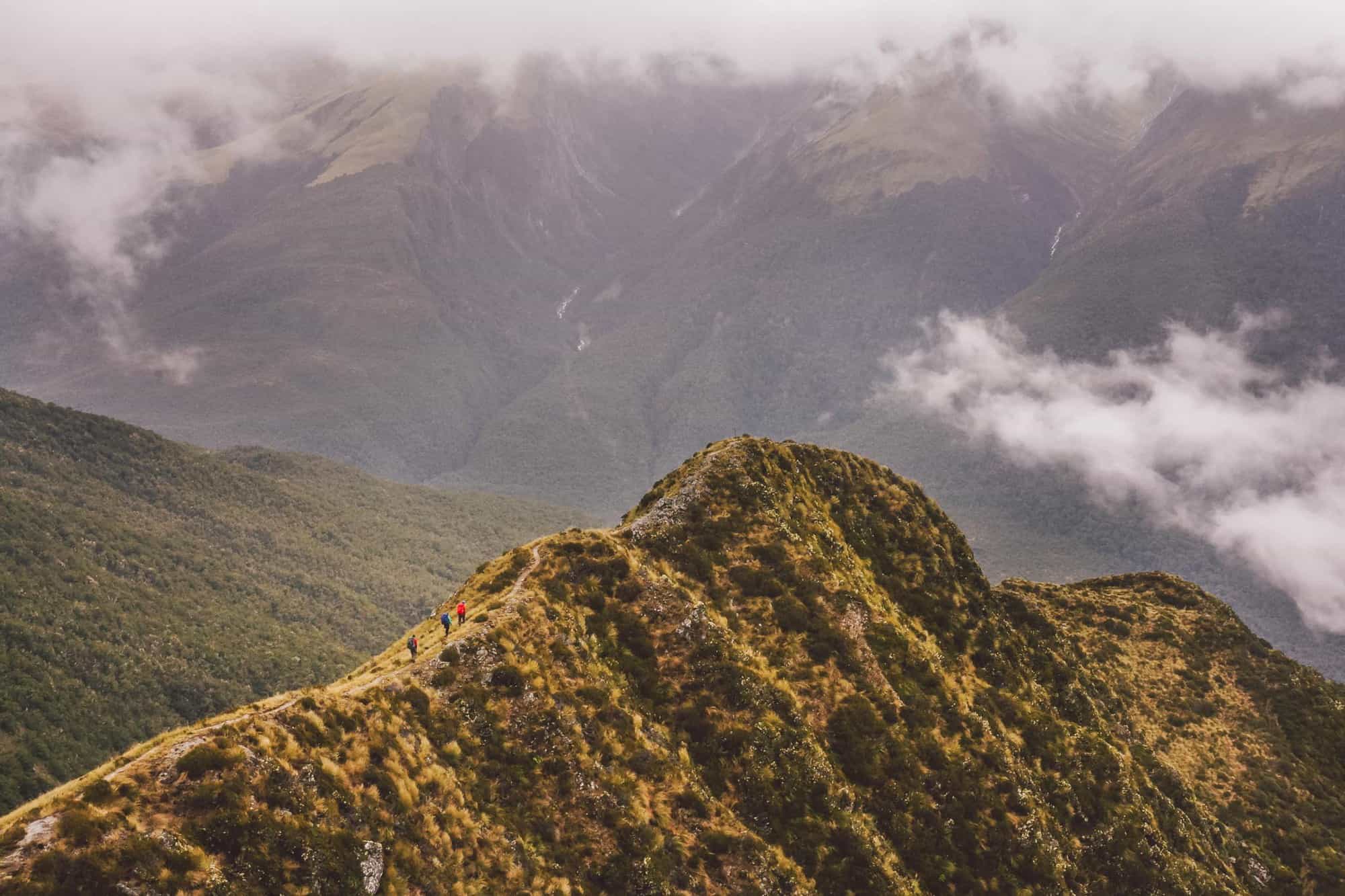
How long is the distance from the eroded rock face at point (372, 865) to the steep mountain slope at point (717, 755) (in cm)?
8

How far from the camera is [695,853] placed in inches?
1563

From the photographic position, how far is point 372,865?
31.0m

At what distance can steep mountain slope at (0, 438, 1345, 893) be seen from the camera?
29.9m

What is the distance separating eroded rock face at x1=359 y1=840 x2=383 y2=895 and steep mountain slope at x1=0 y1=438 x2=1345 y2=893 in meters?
0.08

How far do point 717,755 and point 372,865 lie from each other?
18.1 meters

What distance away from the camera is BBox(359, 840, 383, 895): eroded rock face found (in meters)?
30.7

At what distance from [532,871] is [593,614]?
15.0 m

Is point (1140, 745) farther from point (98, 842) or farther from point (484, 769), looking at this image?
point (98, 842)

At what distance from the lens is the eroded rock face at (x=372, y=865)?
101 ft

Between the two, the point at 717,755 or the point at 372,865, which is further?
the point at 717,755

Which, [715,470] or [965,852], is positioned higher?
[715,470]

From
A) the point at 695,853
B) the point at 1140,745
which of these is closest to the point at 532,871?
the point at 695,853

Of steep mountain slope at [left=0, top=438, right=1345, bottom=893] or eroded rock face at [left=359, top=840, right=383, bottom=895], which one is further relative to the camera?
eroded rock face at [left=359, top=840, right=383, bottom=895]

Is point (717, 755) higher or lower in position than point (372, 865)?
higher
